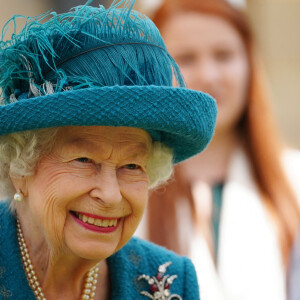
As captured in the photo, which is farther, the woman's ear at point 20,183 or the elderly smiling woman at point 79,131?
the woman's ear at point 20,183

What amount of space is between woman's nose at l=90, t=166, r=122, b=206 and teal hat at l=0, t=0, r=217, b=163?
0.23 m

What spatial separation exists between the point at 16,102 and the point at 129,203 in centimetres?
56

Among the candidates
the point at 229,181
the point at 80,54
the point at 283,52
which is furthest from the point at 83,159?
the point at 283,52

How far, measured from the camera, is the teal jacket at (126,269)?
249 cm

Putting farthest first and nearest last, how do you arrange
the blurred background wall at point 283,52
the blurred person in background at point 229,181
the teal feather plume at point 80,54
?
the blurred background wall at point 283,52, the blurred person in background at point 229,181, the teal feather plume at point 80,54

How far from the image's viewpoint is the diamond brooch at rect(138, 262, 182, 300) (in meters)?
2.73

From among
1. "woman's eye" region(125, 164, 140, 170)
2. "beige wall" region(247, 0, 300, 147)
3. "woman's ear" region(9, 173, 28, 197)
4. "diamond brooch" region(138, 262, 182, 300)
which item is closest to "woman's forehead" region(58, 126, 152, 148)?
"woman's eye" region(125, 164, 140, 170)

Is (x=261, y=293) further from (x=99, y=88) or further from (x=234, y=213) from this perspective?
(x=99, y=88)

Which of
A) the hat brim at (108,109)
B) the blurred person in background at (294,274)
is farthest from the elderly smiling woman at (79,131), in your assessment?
the blurred person in background at (294,274)

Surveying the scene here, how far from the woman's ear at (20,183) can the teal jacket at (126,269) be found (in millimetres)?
172

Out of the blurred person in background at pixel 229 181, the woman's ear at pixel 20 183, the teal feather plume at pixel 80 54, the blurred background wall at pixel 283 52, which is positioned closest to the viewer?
the teal feather plume at pixel 80 54

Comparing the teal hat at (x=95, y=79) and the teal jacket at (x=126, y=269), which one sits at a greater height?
the teal hat at (x=95, y=79)

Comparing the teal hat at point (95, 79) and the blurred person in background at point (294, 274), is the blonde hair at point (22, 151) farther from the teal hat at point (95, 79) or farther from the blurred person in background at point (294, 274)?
the blurred person in background at point (294, 274)

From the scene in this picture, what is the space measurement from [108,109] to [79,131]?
23 centimetres
